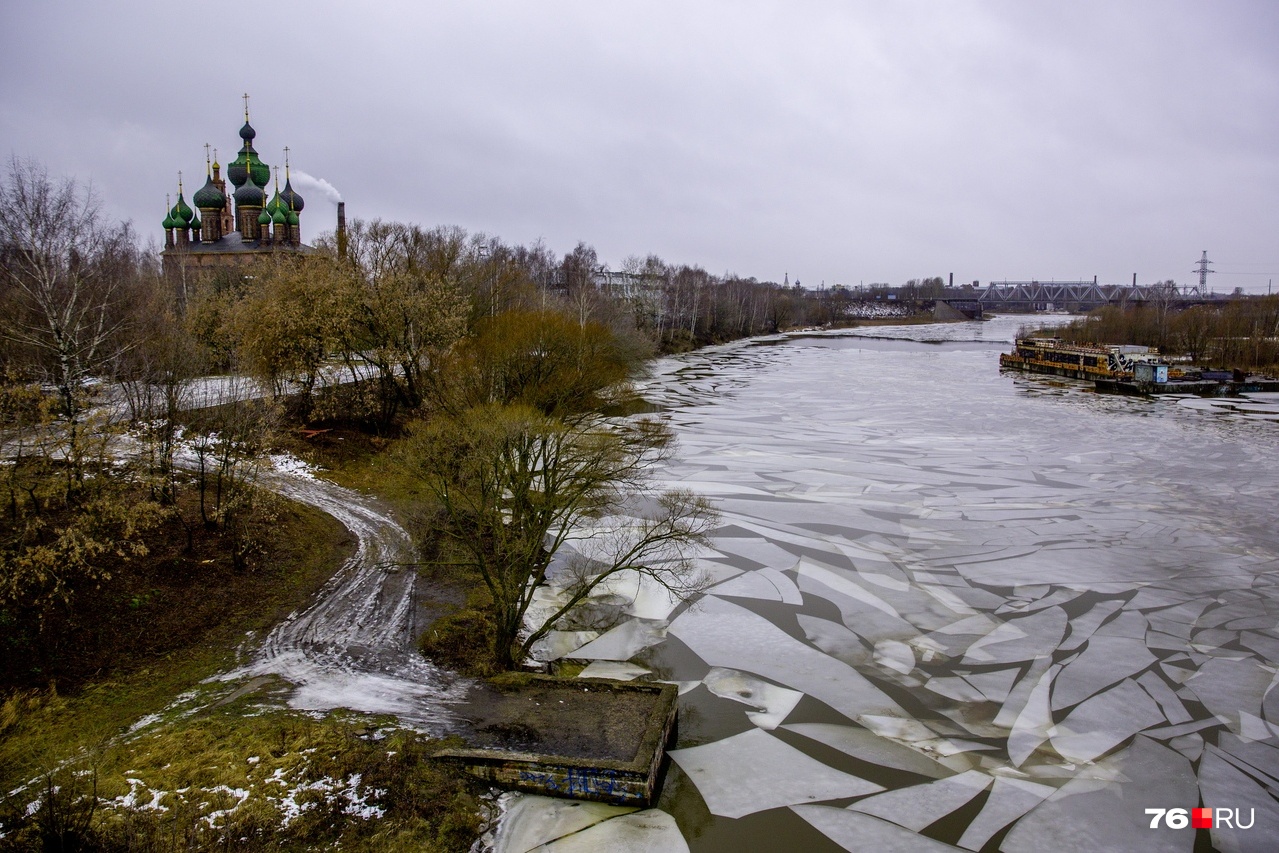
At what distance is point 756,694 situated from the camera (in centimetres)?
1185

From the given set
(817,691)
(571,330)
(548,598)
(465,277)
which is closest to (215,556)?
(548,598)

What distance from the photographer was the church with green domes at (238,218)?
171 feet

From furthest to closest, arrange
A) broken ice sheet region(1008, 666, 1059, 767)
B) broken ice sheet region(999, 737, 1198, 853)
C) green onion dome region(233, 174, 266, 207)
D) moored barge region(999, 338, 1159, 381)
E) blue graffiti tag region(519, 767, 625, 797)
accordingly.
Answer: green onion dome region(233, 174, 266, 207) → moored barge region(999, 338, 1159, 381) → broken ice sheet region(1008, 666, 1059, 767) → blue graffiti tag region(519, 767, 625, 797) → broken ice sheet region(999, 737, 1198, 853)

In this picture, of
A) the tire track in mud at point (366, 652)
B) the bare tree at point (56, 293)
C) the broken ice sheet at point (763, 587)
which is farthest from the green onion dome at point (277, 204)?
the broken ice sheet at point (763, 587)

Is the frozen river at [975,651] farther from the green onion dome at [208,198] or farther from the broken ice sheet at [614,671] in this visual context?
the green onion dome at [208,198]

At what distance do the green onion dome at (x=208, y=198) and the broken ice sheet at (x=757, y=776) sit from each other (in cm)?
5640

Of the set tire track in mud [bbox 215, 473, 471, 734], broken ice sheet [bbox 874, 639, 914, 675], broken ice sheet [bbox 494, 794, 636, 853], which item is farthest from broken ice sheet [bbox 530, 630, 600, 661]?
broken ice sheet [bbox 874, 639, 914, 675]

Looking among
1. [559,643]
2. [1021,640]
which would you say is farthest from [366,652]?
Answer: [1021,640]

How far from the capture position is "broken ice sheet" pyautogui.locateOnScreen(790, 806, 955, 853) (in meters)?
8.63

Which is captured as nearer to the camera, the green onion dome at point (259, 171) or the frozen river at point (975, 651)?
the frozen river at point (975, 651)

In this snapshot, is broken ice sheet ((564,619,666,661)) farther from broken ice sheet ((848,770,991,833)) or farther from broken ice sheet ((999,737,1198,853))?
broken ice sheet ((999,737,1198,853))

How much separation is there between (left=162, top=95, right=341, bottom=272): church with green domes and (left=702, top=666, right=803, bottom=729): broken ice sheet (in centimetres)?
4718

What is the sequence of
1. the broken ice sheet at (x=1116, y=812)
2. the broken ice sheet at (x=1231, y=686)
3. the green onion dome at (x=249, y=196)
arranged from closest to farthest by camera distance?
the broken ice sheet at (x=1116, y=812)
the broken ice sheet at (x=1231, y=686)
the green onion dome at (x=249, y=196)

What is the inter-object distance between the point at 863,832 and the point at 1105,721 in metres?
4.37
